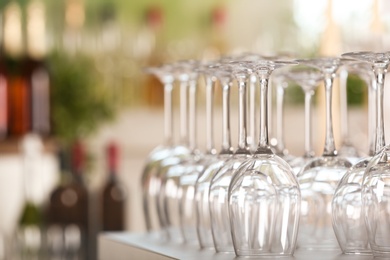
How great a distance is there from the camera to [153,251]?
1370 millimetres

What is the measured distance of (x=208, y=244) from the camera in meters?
1.38

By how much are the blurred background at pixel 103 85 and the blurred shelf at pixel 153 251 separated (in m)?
1.15

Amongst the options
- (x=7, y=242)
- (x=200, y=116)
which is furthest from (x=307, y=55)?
(x=7, y=242)

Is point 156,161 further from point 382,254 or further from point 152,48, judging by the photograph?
point 152,48

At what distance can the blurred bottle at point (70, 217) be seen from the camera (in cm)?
288

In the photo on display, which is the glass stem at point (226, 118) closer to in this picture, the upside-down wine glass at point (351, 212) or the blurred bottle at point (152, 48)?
the upside-down wine glass at point (351, 212)

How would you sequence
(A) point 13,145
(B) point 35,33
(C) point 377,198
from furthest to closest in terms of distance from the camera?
(B) point 35,33
(A) point 13,145
(C) point 377,198

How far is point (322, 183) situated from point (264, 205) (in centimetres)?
17

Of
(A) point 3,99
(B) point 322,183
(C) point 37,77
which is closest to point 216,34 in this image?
(C) point 37,77

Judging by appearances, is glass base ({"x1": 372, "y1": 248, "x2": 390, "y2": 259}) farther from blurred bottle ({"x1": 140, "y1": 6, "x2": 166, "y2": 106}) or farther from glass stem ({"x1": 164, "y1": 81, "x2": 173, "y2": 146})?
blurred bottle ({"x1": 140, "y1": 6, "x2": 166, "y2": 106})

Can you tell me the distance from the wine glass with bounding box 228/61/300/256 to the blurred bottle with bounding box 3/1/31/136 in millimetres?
2025

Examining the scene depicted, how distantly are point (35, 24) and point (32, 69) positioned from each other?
14 cm

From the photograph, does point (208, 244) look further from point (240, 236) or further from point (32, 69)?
point (32, 69)

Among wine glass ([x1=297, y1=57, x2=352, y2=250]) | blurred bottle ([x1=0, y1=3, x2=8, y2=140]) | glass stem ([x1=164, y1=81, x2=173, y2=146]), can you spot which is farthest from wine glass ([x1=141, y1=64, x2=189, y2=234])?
blurred bottle ([x1=0, y1=3, x2=8, y2=140])
